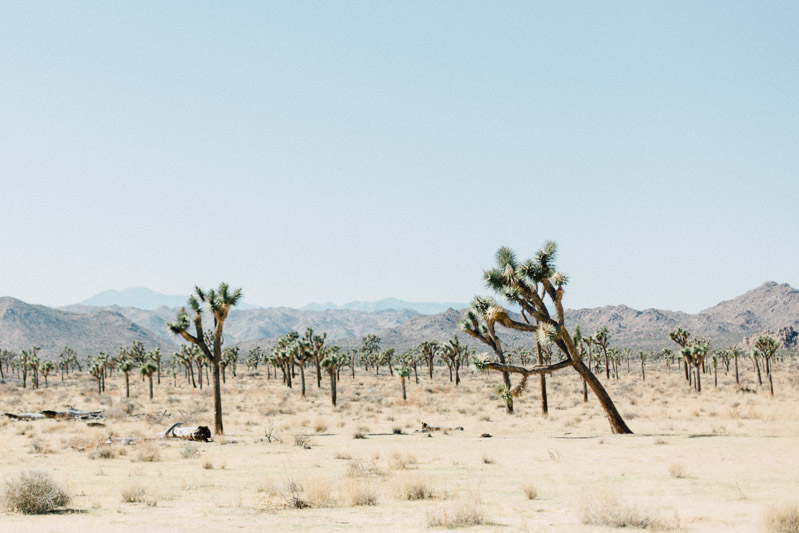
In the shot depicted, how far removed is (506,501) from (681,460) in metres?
8.29

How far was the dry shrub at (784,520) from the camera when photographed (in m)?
Result: 8.47

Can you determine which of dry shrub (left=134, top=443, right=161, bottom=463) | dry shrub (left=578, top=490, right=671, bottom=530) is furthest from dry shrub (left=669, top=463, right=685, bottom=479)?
dry shrub (left=134, top=443, right=161, bottom=463)

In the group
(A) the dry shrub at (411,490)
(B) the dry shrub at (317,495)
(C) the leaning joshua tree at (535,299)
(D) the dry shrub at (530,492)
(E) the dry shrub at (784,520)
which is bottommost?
(D) the dry shrub at (530,492)

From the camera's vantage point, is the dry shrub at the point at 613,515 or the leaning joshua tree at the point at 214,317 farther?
the leaning joshua tree at the point at 214,317

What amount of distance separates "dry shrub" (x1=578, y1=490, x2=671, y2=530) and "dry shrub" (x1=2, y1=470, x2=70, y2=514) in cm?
969

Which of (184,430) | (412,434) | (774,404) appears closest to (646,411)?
(774,404)

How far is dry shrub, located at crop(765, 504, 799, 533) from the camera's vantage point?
A: 8.47 m

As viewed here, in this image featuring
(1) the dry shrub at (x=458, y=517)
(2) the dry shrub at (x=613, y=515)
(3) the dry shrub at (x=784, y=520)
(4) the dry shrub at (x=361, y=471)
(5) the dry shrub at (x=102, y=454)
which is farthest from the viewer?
(5) the dry shrub at (x=102, y=454)

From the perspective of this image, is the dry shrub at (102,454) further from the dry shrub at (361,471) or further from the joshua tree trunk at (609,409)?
the joshua tree trunk at (609,409)

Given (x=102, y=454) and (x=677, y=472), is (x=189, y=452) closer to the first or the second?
(x=102, y=454)

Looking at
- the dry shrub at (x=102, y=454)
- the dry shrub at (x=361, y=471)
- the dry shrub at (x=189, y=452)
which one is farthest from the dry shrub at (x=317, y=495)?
the dry shrub at (x=102, y=454)

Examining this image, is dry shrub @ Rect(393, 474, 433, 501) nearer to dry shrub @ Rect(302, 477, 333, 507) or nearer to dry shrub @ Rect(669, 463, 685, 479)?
dry shrub @ Rect(302, 477, 333, 507)

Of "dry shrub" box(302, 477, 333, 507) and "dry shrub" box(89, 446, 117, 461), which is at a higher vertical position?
"dry shrub" box(302, 477, 333, 507)

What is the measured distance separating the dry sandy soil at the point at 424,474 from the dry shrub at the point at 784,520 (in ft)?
0.82
